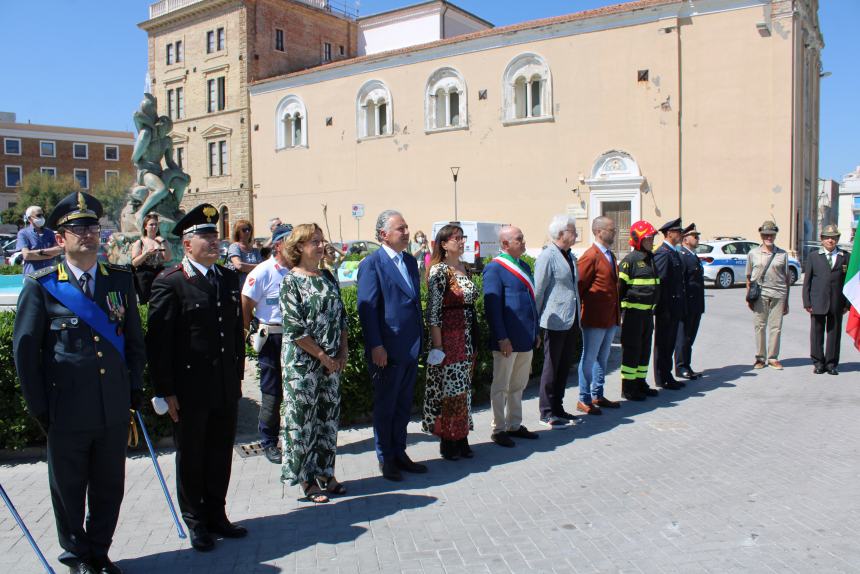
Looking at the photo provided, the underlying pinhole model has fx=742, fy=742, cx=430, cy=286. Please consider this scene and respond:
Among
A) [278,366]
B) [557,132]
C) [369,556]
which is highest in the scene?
[557,132]

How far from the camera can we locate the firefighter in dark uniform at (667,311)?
9.29m

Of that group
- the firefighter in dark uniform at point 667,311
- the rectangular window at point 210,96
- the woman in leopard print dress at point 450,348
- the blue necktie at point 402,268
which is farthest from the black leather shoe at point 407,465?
the rectangular window at point 210,96

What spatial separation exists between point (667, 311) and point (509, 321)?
3269 mm

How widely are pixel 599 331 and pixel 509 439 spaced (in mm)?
1875

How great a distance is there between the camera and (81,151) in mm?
72938

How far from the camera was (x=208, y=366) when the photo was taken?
15.2ft

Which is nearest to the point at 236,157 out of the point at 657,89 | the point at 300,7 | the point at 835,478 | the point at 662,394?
the point at 300,7

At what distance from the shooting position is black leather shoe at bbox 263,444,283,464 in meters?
6.45

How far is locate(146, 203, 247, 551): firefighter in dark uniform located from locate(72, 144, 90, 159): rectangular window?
76.5m

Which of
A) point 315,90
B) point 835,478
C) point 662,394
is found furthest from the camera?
point 315,90

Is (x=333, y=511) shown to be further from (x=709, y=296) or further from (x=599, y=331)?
(x=709, y=296)

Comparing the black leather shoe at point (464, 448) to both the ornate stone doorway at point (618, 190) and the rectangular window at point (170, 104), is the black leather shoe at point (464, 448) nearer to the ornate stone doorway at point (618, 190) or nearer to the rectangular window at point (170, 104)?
the ornate stone doorway at point (618, 190)

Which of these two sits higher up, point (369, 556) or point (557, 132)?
point (557, 132)

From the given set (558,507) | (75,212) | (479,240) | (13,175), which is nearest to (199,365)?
(75,212)
